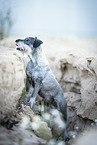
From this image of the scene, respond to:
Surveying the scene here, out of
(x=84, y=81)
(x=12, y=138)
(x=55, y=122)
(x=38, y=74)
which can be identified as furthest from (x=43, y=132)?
(x=84, y=81)

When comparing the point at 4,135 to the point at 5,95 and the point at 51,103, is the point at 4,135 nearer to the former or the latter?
the point at 5,95

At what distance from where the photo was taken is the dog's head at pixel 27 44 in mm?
3223

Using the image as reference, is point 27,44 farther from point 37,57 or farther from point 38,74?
point 38,74

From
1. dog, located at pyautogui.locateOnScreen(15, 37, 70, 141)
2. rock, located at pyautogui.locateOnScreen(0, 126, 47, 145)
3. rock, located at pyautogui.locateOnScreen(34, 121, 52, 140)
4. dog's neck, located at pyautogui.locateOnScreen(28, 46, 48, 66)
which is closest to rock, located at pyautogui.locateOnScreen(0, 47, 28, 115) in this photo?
rock, located at pyautogui.locateOnScreen(0, 126, 47, 145)

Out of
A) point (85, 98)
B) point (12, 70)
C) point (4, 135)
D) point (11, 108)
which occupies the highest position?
point (12, 70)

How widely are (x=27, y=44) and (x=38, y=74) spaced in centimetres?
80

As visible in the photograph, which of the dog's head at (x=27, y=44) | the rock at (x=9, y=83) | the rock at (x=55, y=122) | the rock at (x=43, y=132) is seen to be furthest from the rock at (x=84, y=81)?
the rock at (x=9, y=83)

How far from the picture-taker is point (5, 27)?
9.12 metres

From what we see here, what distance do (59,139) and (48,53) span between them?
447cm

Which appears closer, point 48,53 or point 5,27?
point 48,53

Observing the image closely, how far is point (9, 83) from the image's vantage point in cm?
241

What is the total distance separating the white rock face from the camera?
2.33 meters

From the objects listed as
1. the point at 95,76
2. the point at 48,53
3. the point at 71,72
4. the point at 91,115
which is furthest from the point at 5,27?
the point at 91,115

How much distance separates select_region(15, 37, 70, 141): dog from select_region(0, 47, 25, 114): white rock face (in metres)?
0.61
